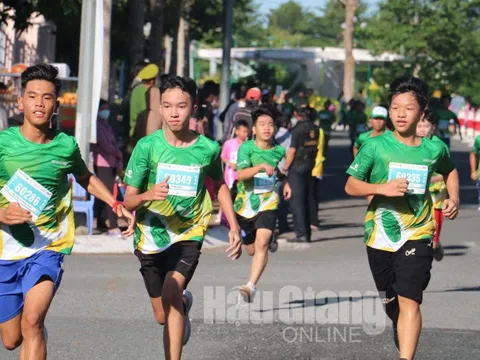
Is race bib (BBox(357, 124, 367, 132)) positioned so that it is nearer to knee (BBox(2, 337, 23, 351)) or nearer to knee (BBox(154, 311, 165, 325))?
knee (BBox(154, 311, 165, 325))

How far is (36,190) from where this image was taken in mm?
7336

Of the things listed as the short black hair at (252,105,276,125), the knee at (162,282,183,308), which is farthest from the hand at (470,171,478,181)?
the knee at (162,282,183,308)

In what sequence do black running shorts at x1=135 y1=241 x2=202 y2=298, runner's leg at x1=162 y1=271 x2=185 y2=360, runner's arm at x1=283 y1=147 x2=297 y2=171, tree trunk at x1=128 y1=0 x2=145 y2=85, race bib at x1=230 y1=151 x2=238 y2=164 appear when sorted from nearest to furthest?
runner's leg at x1=162 y1=271 x2=185 y2=360
black running shorts at x1=135 y1=241 x2=202 y2=298
race bib at x1=230 y1=151 x2=238 y2=164
runner's arm at x1=283 y1=147 x2=297 y2=171
tree trunk at x1=128 y1=0 x2=145 y2=85

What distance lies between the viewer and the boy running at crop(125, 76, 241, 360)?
791 cm

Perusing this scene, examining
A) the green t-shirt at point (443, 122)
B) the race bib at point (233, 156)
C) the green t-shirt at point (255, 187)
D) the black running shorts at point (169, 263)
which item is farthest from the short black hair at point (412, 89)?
the green t-shirt at point (443, 122)

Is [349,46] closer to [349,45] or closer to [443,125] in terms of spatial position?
[349,45]

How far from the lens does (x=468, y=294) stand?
12109 millimetres

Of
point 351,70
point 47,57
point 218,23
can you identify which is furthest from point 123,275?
point 351,70

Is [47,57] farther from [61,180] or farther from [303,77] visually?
[303,77]

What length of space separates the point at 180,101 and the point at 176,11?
1158 inches

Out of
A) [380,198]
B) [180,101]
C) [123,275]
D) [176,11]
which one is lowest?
[123,275]

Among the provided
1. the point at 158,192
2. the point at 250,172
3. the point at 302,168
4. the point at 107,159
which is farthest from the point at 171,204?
the point at 302,168

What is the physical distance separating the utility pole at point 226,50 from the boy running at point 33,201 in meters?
17.3

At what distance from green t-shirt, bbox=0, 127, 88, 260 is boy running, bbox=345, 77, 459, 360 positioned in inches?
73.6
